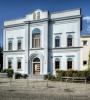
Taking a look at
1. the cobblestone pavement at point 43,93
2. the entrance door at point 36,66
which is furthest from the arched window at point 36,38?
the cobblestone pavement at point 43,93

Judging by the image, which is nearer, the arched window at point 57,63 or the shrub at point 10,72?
the arched window at point 57,63

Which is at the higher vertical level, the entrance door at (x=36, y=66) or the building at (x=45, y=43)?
the building at (x=45, y=43)

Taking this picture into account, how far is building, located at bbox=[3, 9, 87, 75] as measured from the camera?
141 feet

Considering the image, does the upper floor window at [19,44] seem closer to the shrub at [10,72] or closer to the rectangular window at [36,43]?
the rectangular window at [36,43]

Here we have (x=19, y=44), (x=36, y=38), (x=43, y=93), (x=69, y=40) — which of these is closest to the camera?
(x=43, y=93)

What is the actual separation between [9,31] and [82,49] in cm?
1518

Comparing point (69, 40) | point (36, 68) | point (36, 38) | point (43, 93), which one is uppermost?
point (36, 38)

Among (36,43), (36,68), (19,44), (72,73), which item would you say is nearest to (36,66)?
(36,68)

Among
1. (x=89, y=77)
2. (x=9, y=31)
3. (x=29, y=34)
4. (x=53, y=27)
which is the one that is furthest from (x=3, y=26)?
(x=89, y=77)

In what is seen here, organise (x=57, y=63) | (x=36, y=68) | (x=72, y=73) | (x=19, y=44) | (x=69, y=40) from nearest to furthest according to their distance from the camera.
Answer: (x=72, y=73)
(x=69, y=40)
(x=57, y=63)
(x=36, y=68)
(x=19, y=44)

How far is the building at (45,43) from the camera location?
4312 centimetres

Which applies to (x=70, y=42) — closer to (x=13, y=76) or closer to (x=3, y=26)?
(x=13, y=76)

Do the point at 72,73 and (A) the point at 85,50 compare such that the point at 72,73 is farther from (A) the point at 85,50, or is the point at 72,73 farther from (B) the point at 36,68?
(B) the point at 36,68

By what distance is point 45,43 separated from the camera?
45.1 metres
